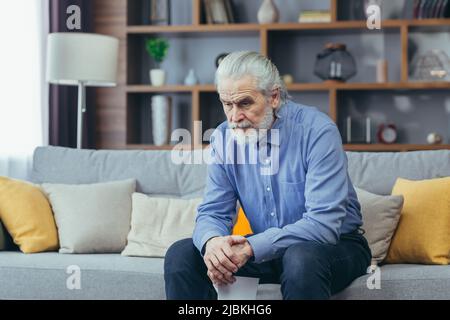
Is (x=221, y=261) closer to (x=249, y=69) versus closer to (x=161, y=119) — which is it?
(x=249, y=69)

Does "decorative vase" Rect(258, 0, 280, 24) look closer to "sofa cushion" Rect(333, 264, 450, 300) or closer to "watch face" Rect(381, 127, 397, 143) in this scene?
"watch face" Rect(381, 127, 397, 143)

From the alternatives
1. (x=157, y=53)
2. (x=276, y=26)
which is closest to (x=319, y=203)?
(x=276, y=26)

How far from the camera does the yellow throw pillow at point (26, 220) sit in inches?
118

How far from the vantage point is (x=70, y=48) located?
3963 mm

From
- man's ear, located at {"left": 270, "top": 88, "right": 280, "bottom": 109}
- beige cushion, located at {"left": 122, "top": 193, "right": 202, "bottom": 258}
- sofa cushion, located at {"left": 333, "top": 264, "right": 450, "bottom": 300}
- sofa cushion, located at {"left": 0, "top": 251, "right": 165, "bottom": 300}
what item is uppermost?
man's ear, located at {"left": 270, "top": 88, "right": 280, "bottom": 109}

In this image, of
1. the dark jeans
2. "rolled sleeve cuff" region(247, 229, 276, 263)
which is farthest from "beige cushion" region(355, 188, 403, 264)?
"rolled sleeve cuff" region(247, 229, 276, 263)

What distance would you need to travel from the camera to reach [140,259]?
2857 millimetres

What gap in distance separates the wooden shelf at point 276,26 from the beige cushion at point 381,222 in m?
2.16

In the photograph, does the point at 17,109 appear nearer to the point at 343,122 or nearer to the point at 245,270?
the point at 343,122

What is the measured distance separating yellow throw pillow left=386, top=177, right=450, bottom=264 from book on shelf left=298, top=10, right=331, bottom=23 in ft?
7.13

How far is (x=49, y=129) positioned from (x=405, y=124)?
2191 mm

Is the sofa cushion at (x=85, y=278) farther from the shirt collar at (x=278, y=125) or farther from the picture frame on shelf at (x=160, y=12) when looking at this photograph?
the picture frame on shelf at (x=160, y=12)

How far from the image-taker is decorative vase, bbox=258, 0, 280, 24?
4773 millimetres

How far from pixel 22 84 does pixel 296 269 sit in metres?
2.87
